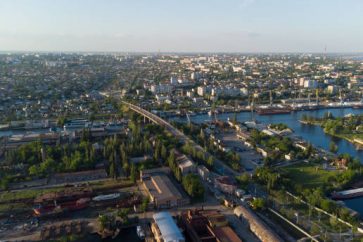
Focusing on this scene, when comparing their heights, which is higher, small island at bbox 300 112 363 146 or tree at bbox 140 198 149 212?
small island at bbox 300 112 363 146

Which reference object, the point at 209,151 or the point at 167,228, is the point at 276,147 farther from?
the point at 167,228

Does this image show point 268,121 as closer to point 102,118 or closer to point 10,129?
point 102,118

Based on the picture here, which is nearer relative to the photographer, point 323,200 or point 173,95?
point 323,200

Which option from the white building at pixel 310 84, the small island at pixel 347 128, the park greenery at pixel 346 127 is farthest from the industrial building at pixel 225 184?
the white building at pixel 310 84

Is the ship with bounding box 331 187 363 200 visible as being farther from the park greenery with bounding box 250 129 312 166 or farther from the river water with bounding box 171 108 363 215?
the park greenery with bounding box 250 129 312 166

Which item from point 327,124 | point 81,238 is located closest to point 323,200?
point 81,238

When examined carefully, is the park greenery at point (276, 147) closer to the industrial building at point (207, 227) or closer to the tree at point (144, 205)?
the industrial building at point (207, 227)

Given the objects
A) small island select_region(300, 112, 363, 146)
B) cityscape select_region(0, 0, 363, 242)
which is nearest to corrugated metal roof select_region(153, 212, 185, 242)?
cityscape select_region(0, 0, 363, 242)
